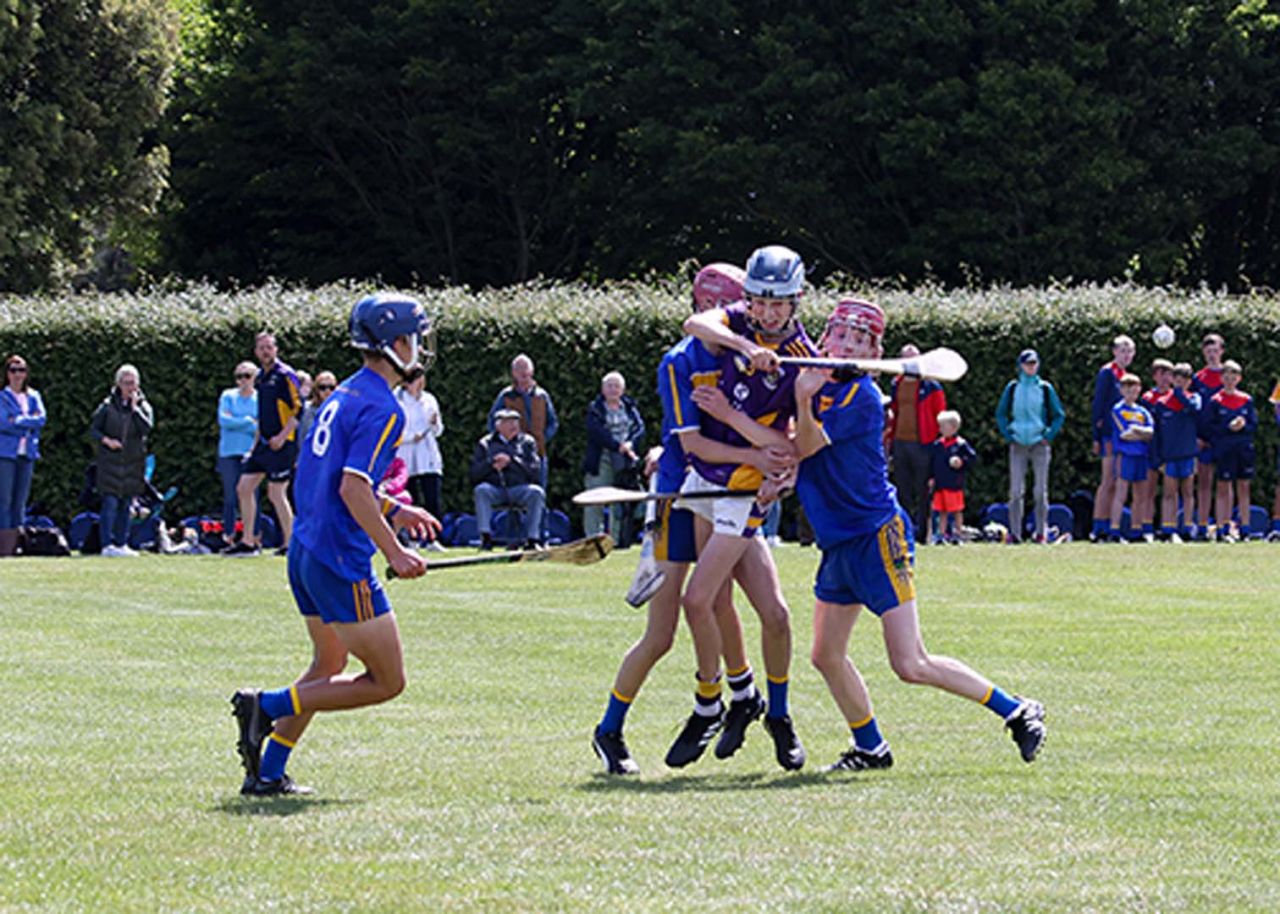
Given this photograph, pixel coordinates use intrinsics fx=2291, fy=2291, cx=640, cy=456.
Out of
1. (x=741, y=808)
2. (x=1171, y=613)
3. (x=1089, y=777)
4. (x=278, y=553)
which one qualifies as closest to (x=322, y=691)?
(x=741, y=808)

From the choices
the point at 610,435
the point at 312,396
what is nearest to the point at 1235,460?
the point at 610,435

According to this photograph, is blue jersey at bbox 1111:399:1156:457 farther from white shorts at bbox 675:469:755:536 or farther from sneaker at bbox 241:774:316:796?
sneaker at bbox 241:774:316:796

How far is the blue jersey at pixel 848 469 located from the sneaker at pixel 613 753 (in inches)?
45.9

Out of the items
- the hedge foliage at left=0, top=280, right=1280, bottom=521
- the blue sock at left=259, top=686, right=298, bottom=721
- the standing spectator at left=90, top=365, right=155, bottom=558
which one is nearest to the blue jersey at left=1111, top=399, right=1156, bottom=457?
the hedge foliage at left=0, top=280, right=1280, bottom=521

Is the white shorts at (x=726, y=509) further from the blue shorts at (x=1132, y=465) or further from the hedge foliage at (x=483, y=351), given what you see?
the hedge foliage at (x=483, y=351)

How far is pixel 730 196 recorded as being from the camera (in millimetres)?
45625

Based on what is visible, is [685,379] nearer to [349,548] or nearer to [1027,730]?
[349,548]

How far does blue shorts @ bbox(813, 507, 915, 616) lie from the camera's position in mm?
8891

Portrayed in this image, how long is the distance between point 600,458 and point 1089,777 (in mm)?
15850

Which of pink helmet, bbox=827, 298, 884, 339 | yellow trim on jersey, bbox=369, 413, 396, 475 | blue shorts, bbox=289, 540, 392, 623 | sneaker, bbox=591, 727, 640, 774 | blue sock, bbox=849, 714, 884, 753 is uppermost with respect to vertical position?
pink helmet, bbox=827, 298, 884, 339

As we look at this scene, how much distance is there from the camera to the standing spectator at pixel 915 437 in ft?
81.4

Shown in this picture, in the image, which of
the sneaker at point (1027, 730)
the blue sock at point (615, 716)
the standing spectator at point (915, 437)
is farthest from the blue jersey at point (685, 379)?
the standing spectator at point (915, 437)

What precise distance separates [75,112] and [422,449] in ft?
74.8

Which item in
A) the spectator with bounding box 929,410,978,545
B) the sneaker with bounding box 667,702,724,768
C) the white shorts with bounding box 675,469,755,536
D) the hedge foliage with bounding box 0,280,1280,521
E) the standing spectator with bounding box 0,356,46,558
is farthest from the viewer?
the hedge foliage with bounding box 0,280,1280,521
